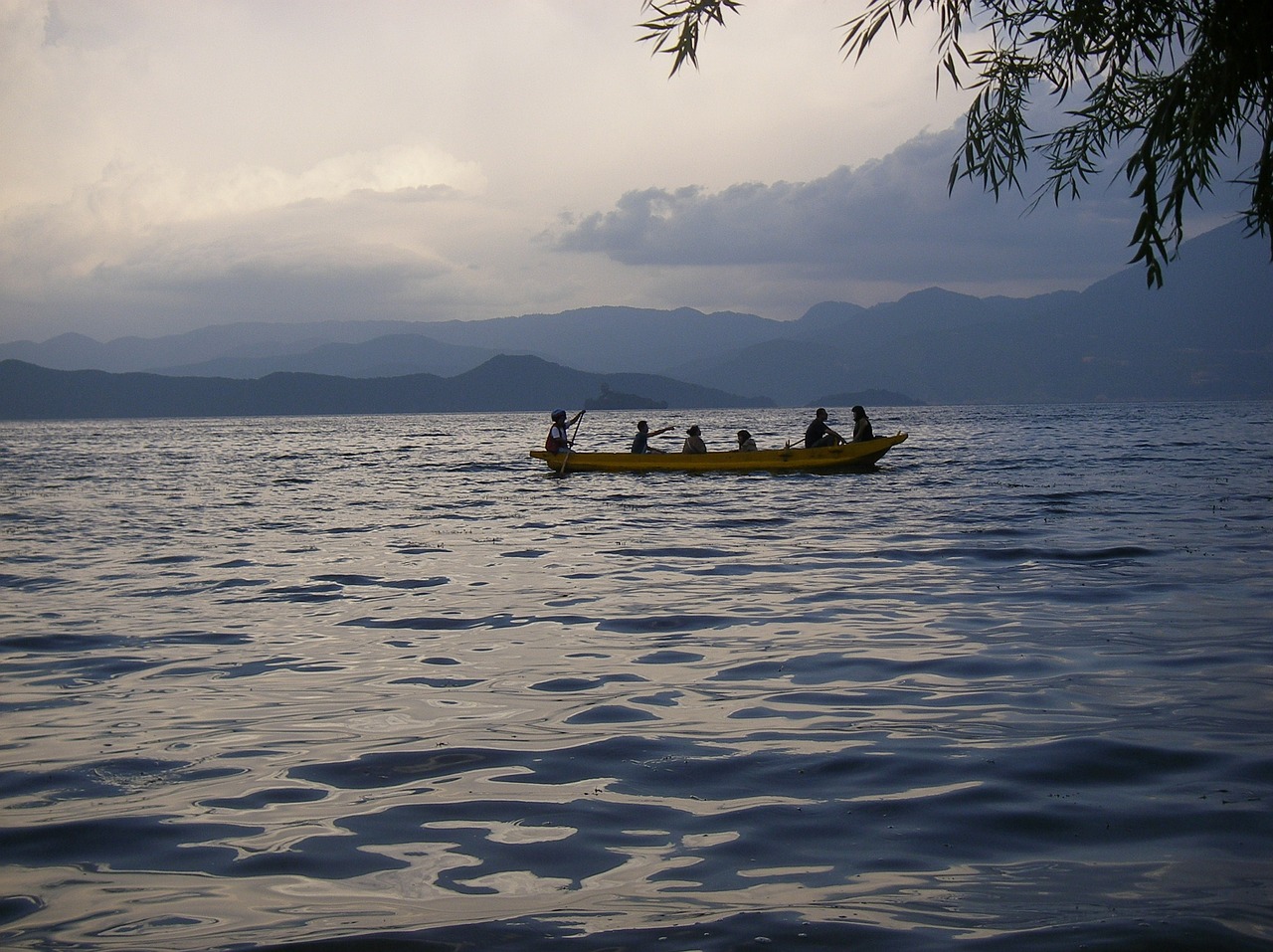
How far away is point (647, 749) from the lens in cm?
620

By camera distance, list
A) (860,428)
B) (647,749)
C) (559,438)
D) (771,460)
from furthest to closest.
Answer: (559,438) < (860,428) < (771,460) < (647,749)

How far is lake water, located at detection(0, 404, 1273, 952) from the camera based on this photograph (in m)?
4.03

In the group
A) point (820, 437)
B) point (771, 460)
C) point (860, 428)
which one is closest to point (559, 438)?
point (771, 460)

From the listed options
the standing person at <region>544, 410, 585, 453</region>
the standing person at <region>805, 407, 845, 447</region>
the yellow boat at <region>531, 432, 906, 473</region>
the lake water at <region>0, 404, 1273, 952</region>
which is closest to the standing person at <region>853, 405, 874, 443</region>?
the yellow boat at <region>531, 432, 906, 473</region>

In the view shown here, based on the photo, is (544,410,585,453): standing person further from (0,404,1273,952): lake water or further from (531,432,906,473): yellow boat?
(0,404,1273,952): lake water

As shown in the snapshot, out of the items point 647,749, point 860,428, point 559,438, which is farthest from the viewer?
point 559,438

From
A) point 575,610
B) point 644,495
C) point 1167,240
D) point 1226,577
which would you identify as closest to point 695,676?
point 575,610

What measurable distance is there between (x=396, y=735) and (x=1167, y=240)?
226 inches

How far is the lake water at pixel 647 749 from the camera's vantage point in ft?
13.2

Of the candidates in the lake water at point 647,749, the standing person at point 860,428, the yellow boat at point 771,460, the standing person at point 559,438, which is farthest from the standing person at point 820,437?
the lake water at point 647,749

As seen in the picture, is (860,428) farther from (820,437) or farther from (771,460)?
(771,460)

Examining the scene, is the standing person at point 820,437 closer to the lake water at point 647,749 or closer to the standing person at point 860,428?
the standing person at point 860,428

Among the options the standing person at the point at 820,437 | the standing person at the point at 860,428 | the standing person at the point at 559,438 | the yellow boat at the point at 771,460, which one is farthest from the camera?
the standing person at the point at 559,438

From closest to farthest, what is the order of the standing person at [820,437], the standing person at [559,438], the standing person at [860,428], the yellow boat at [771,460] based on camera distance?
the yellow boat at [771,460], the standing person at [860,428], the standing person at [820,437], the standing person at [559,438]
